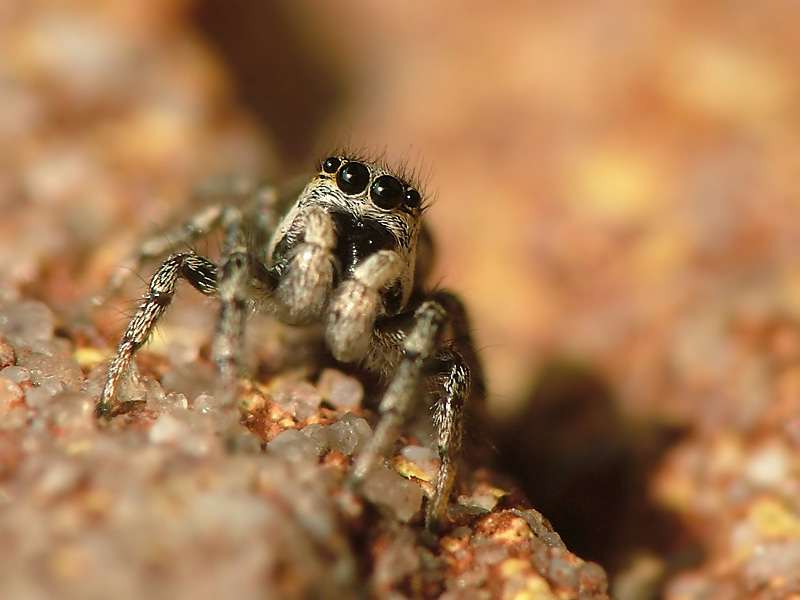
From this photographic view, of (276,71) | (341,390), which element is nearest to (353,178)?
(341,390)

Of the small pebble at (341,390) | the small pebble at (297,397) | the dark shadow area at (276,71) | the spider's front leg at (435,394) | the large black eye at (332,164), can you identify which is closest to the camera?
the spider's front leg at (435,394)

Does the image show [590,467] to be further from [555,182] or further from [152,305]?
[152,305]

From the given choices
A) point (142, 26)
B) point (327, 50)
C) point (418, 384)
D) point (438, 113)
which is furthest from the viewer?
point (327, 50)

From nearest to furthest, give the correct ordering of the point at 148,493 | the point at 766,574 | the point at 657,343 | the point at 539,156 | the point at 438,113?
the point at 148,493 < the point at 766,574 < the point at 657,343 < the point at 539,156 < the point at 438,113

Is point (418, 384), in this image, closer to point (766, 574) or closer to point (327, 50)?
point (766, 574)

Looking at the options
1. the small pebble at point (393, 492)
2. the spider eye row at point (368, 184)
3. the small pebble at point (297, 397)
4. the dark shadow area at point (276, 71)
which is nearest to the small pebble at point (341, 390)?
the small pebble at point (297, 397)

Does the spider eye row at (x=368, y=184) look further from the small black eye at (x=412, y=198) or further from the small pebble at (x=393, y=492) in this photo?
the small pebble at (x=393, y=492)

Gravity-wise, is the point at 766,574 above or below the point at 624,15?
below

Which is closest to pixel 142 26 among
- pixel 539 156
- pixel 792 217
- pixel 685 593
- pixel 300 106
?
pixel 300 106
